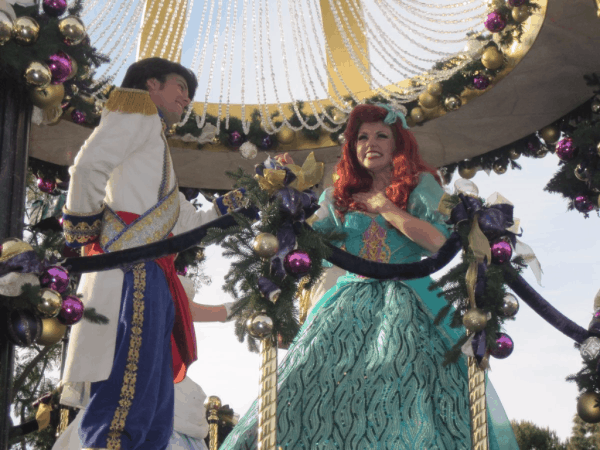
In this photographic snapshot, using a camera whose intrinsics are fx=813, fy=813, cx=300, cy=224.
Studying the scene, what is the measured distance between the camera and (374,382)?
3176 mm

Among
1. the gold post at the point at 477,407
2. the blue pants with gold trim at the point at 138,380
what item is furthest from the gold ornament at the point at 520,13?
the blue pants with gold trim at the point at 138,380

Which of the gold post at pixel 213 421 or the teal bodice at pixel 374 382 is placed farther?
the gold post at pixel 213 421

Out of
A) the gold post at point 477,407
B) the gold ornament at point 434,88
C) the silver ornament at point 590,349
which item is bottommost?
the gold post at point 477,407

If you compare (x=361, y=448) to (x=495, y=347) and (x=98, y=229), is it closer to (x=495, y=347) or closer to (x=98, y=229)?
(x=495, y=347)

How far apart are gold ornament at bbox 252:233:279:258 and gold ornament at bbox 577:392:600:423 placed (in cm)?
142

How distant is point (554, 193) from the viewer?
5371 millimetres

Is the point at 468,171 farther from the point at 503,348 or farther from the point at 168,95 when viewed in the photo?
the point at 503,348

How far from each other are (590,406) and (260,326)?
1.42 m

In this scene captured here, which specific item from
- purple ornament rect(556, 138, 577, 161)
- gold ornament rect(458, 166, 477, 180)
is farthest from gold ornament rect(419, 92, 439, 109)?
purple ornament rect(556, 138, 577, 161)

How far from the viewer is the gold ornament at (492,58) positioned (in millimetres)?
5102

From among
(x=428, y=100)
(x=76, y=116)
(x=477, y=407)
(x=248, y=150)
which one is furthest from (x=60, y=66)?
(x=428, y=100)

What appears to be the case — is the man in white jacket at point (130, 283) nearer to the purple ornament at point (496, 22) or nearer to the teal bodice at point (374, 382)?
the teal bodice at point (374, 382)

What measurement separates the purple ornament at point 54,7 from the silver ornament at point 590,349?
2.80 m

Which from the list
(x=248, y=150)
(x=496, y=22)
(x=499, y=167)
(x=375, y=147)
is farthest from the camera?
(x=499, y=167)
